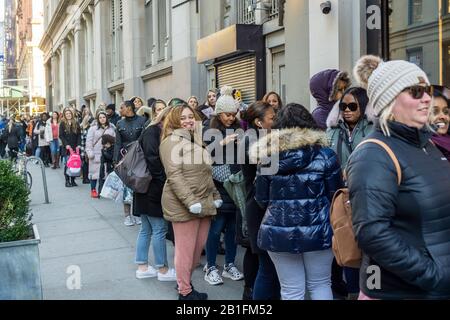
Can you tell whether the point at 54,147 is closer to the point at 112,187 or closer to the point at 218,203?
the point at 112,187

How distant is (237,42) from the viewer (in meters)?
11.1

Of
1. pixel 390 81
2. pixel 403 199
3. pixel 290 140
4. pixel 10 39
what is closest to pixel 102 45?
pixel 290 140

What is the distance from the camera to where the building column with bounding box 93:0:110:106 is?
25.2 m

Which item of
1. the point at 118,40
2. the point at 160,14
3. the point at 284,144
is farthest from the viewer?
the point at 118,40

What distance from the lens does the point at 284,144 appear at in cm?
411

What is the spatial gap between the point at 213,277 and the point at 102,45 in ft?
69.0

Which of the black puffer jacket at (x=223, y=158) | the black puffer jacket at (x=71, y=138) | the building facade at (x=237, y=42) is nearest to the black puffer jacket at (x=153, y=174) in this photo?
the black puffer jacket at (x=223, y=158)

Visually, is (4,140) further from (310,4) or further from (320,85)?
(320,85)

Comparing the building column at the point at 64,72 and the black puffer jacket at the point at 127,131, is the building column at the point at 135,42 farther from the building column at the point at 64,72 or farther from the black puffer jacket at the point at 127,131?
the building column at the point at 64,72

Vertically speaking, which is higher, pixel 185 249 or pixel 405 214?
pixel 405 214

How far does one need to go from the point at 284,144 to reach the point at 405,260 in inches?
65.4

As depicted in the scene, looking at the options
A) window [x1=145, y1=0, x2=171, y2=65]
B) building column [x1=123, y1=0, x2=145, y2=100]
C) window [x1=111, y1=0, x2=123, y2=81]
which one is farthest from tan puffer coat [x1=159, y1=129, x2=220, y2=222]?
window [x1=111, y1=0, x2=123, y2=81]

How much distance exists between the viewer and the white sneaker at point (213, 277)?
6215mm
